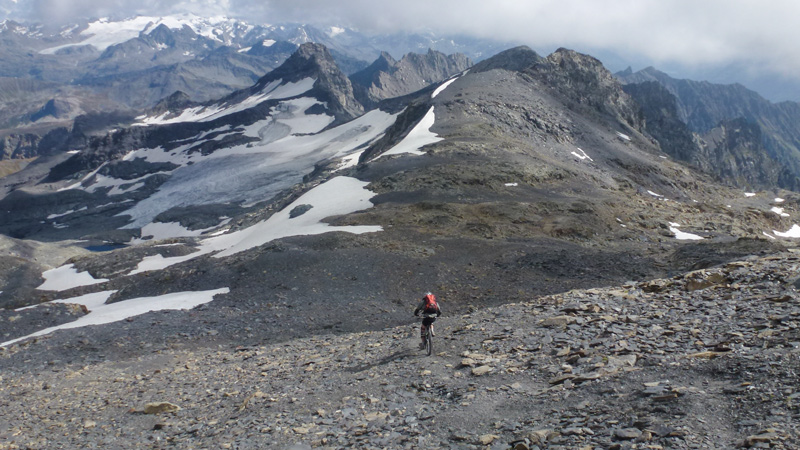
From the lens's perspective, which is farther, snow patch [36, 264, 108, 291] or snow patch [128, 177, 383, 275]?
snow patch [36, 264, 108, 291]

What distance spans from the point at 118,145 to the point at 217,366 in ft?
601

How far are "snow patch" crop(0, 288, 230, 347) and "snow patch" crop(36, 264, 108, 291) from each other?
39.9 ft

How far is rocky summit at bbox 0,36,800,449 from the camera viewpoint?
11.1 metres

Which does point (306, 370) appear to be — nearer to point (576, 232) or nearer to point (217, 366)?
point (217, 366)

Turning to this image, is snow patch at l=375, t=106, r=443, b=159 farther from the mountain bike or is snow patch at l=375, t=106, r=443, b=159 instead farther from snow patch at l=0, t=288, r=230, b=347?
the mountain bike

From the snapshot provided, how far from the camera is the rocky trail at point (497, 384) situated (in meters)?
9.98

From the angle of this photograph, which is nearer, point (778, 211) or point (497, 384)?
point (497, 384)

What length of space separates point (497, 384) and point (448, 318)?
25.8ft

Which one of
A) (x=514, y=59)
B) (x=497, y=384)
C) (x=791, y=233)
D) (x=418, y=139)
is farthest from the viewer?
(x=514, y=59)

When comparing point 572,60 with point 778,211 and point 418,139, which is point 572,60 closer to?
point 778,211

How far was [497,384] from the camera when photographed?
13.1 meters

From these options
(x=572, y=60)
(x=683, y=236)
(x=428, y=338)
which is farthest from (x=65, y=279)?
(x=572, y=60)

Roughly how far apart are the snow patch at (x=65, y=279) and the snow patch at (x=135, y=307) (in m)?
12.1

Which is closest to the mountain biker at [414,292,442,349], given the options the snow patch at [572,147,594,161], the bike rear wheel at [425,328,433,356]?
the bike rear wheel at [425,328,433,356]
